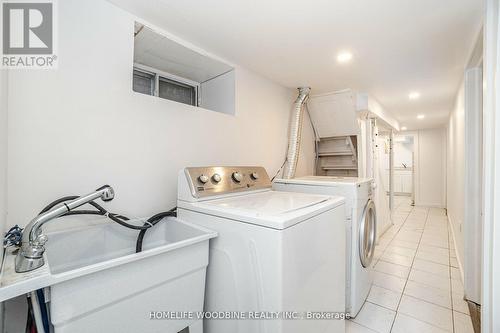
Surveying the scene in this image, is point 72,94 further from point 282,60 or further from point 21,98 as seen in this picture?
point 282,60

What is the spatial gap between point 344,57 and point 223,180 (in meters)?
1.53

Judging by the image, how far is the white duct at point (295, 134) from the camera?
2.54 m

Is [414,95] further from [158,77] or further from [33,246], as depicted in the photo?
[33,246]

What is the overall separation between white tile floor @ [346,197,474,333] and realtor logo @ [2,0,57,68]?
261 centimetres

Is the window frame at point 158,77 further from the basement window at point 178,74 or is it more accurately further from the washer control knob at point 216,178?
the washer control knob at point 216,178

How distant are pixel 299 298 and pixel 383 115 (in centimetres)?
367

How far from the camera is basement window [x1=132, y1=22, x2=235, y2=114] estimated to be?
1655mm

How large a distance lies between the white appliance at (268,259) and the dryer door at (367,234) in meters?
0.43

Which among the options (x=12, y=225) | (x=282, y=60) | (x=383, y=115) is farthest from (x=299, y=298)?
(x=383, y=115)

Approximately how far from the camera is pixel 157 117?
1.56 meters

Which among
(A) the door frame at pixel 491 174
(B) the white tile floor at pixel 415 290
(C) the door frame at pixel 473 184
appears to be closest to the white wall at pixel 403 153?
(B) the white tile floor at pixel 415 290

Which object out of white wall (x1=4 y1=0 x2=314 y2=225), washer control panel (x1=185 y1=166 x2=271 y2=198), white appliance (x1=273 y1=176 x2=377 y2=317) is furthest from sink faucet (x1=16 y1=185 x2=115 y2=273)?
white appliance (x1=273 y1=176 x2=377 y2=317)

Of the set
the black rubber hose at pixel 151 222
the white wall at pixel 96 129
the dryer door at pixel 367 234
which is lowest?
the dryer door at pixel 367 234

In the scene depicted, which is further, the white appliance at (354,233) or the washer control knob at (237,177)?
the white appliance at (354,233)
